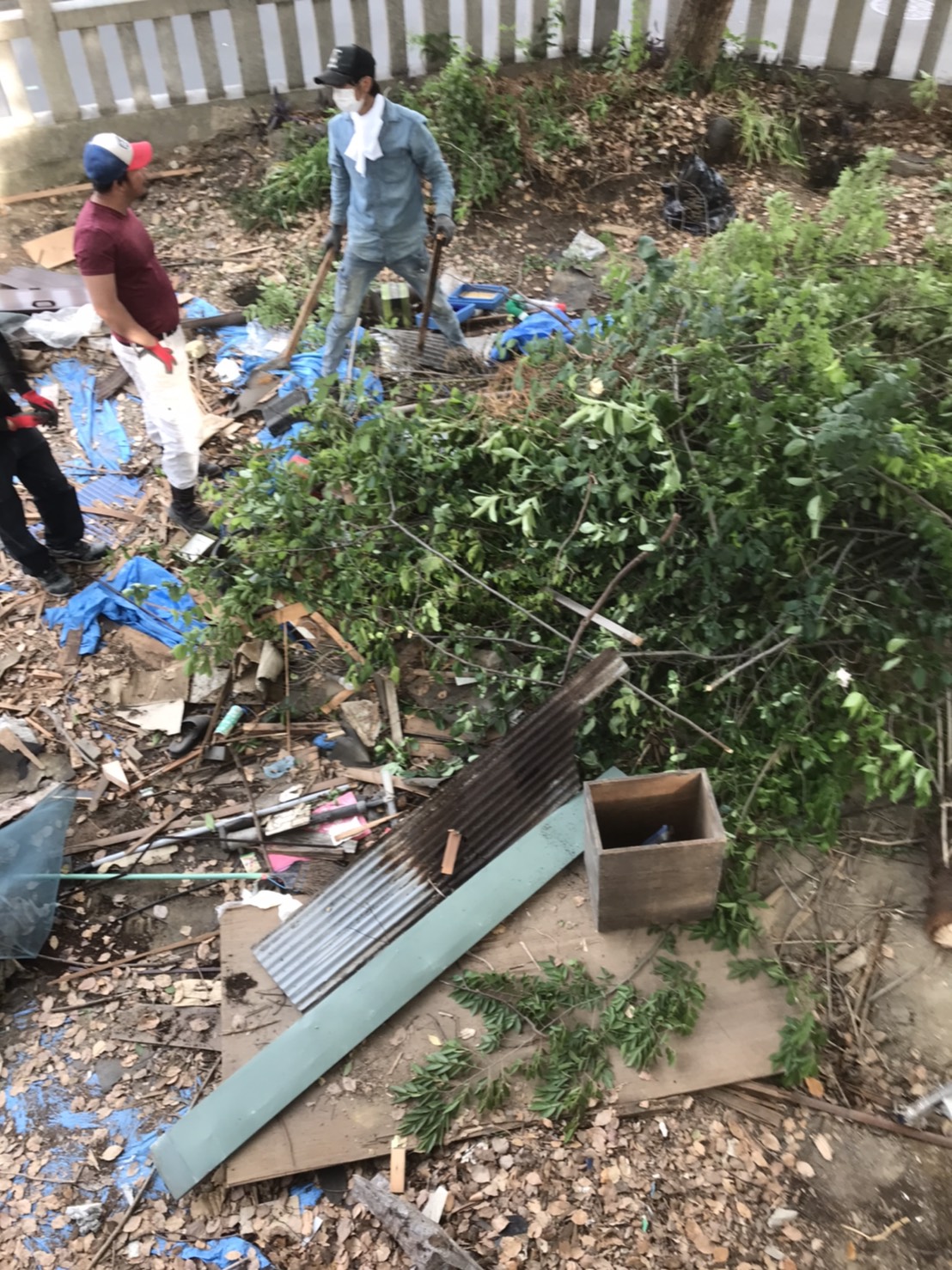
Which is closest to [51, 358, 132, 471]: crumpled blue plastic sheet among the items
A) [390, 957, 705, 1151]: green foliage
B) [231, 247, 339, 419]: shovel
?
[231, 247, 339, 419]: shovel

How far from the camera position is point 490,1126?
10.6ft

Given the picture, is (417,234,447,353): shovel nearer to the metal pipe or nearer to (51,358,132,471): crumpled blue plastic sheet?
(51,358,132,471): crumpled blue plastic sheet

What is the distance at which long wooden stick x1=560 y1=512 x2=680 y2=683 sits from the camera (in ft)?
12.9

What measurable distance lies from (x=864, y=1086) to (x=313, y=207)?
7899mm

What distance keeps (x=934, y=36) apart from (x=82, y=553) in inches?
350

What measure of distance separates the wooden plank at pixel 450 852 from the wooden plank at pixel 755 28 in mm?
8655

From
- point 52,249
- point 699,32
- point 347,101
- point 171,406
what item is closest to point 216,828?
point 171,406

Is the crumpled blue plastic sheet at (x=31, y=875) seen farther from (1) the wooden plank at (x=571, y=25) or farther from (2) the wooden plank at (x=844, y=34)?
(2) the wooden plank at (x=844, y=34)

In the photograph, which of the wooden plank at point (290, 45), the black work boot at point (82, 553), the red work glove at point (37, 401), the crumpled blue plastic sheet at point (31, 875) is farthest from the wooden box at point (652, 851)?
the wooden plank at point (290, 45)

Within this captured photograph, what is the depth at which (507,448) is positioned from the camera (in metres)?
4.28

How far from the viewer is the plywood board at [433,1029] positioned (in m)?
3.23

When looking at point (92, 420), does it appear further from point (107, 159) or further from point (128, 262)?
point (107, 159)

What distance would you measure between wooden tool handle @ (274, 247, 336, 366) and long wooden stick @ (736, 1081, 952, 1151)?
5.45m

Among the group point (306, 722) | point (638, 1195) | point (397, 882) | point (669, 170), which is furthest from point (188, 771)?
point (669, 170)
